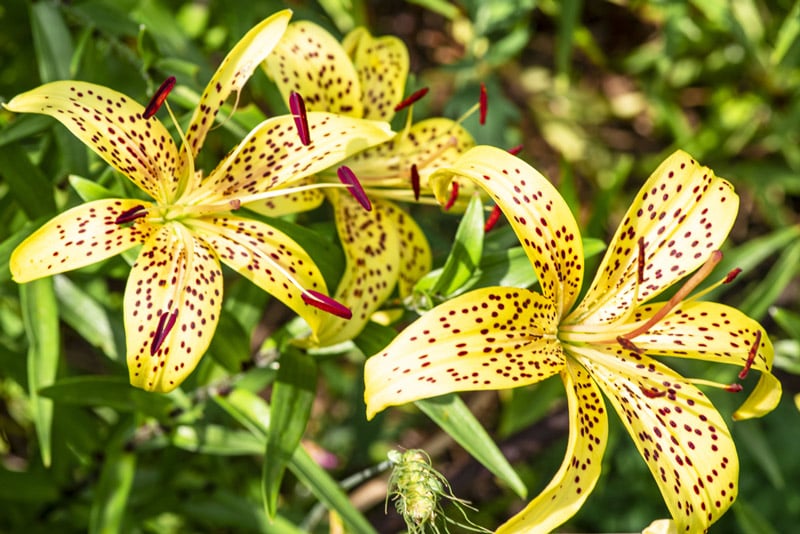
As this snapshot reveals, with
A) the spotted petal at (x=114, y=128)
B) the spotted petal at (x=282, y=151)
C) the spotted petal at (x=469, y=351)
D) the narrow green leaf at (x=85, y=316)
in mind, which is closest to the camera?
the spotted petal at (x=469, y=351)

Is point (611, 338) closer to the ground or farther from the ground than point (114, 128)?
closer to the ground

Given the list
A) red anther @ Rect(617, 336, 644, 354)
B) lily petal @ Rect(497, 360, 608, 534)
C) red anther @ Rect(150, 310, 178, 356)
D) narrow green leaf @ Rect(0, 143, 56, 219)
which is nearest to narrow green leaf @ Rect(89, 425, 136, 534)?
narrow green leaf @ Rect(0, 143, 56, 219)

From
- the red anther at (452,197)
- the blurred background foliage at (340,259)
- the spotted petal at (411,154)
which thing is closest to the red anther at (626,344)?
the blurred background foliage at (340,259)

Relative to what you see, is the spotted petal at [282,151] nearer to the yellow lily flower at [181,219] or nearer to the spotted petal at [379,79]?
the yellow lily flower at [181,219]

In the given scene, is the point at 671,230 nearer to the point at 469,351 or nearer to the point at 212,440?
the point at 469,351

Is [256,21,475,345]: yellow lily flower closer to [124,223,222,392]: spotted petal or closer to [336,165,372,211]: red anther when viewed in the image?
[336,165,372,211]: red anther

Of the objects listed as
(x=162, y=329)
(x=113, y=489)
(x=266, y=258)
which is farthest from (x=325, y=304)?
(x=113, y=489)
